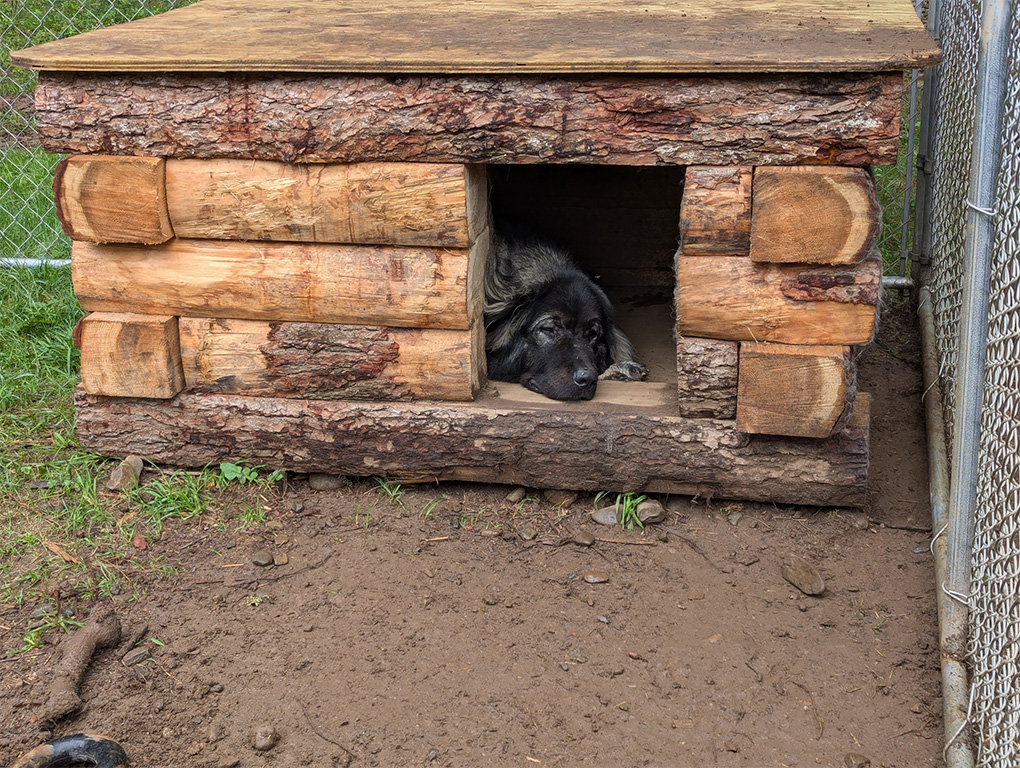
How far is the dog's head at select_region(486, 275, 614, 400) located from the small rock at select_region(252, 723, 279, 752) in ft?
5.80

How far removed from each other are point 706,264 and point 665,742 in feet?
5.21

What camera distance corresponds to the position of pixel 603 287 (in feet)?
18.8

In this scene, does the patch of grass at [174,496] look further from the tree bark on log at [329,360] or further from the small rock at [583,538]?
the small rock at [583,538]

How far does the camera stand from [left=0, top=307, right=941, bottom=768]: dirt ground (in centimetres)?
276

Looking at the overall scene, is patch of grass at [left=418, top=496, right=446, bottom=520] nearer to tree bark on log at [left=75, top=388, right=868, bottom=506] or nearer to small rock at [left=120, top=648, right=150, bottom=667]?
tree bark on log at [left=75, top=388, right=868, bottom=506]

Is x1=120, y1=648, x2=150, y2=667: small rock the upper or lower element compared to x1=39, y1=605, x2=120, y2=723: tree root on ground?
lower

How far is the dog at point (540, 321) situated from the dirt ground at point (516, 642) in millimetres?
600

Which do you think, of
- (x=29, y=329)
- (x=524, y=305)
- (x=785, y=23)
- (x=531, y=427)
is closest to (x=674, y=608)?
(x=531, y=427)

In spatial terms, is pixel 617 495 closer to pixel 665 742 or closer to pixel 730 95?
pixel 665 742

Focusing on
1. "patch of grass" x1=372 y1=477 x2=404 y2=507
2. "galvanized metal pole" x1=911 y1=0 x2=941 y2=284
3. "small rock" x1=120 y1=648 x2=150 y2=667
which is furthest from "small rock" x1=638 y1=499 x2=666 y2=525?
"galvanized metal pole" x1=911 y1=0 x2=941 y2=284

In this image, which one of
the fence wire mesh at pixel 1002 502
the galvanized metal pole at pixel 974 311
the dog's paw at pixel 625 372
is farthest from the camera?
the dog's paw at pixel 625 372

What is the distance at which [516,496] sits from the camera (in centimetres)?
395

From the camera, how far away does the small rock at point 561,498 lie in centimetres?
393

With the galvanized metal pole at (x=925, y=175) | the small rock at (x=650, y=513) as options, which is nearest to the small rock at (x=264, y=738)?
the small rock at (x=650, y=513)
